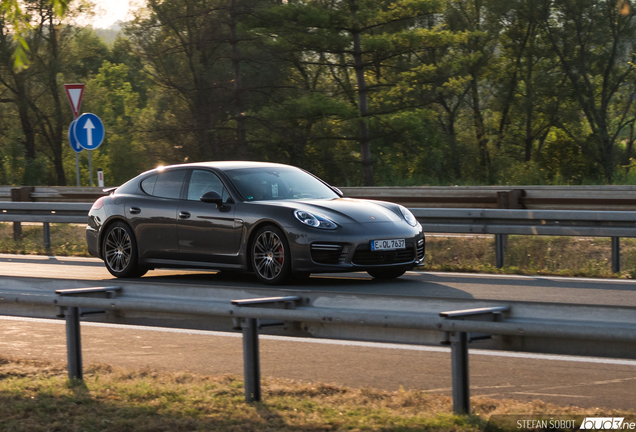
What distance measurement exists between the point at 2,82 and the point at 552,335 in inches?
1595

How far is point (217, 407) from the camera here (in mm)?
4938

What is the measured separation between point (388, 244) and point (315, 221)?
85 centimetres

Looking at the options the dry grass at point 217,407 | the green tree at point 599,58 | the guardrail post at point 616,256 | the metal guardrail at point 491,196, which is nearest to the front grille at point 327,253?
the dry grass at point 217,407

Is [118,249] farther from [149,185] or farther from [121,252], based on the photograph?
[149,185]

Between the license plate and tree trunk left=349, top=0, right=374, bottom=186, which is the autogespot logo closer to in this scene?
the license plate

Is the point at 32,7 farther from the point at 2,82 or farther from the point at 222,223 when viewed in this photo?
the point at 222,223

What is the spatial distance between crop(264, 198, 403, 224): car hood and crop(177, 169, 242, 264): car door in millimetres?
556

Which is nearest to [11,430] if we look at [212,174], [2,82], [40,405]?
[40,405]

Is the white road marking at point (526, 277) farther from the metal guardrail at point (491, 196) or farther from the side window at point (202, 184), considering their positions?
the metal guardrail at point (491, 196)

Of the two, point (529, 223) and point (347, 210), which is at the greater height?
point (347, 210)

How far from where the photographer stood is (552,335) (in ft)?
12.9

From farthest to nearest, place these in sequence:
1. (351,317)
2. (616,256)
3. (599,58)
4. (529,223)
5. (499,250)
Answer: (599,58) < (499,250) < (529,223) < (616,256) < (351,317)

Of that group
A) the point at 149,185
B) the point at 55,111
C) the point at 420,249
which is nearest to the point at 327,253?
the point at 420,249

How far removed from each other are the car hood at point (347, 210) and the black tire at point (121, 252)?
2.06 m
